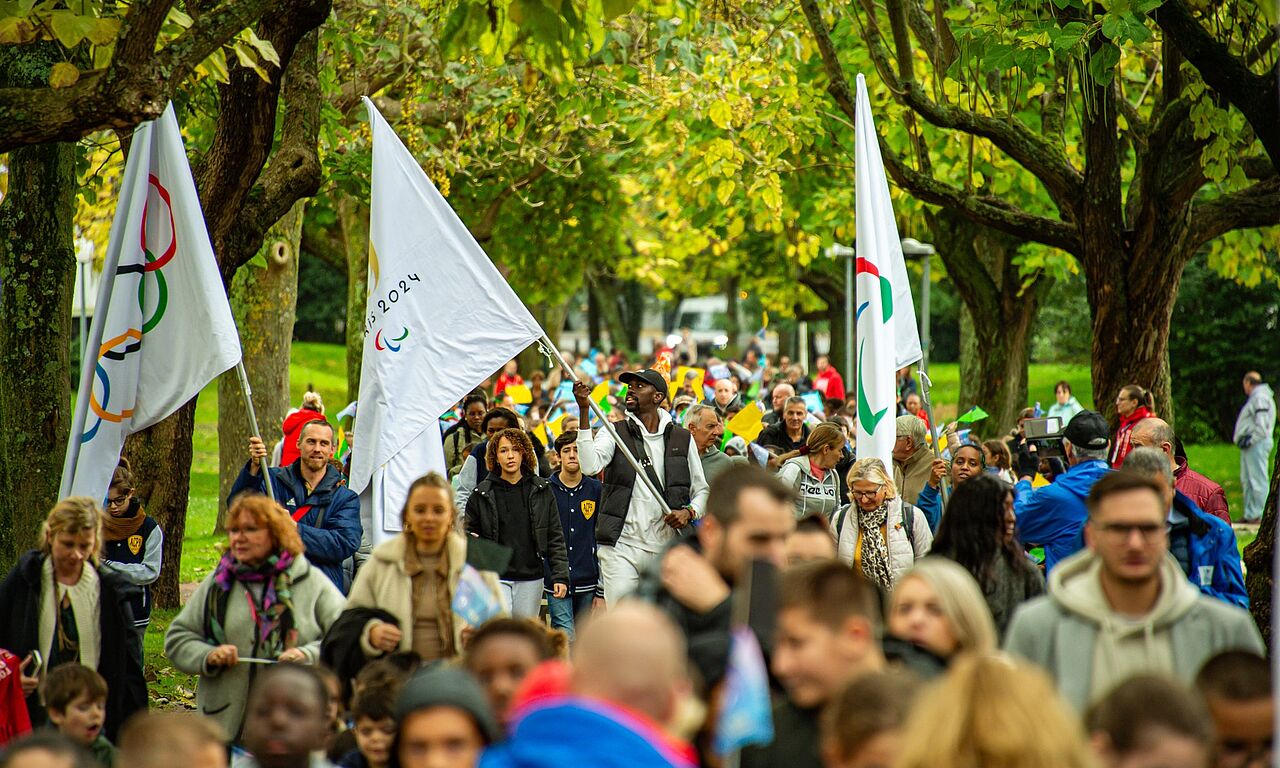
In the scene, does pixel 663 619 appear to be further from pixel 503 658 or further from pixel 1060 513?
pixel 1060 513

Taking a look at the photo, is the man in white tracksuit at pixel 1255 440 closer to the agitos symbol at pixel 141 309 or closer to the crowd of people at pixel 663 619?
the crowd of people at pixel 663 619

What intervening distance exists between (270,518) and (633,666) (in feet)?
11.0

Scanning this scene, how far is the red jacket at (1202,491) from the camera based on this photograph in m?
9.04

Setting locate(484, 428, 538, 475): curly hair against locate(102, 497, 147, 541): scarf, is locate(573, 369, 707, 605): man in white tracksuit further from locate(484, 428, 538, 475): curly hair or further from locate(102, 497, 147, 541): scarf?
locate(102, 497, 147, 541): scarf

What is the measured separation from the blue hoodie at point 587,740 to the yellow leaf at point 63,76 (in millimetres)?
5292

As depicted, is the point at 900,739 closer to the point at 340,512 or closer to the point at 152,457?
the point at 340,512

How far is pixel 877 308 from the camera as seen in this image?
377 inches

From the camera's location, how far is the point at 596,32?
8664 mm

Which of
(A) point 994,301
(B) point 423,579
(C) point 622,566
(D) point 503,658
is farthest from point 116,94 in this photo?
(A) point 994,301

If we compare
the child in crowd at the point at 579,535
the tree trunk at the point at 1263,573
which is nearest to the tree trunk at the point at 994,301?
the child in crowd at the point at 579,535

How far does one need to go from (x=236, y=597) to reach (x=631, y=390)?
4095mm

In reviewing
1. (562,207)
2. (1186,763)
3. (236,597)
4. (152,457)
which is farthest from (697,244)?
(1186,763)

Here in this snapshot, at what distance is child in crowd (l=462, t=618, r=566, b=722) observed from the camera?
16.8ft

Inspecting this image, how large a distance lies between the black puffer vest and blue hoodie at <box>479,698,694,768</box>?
21.1 feet
